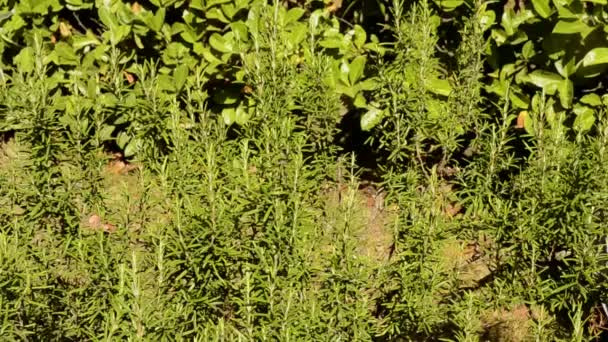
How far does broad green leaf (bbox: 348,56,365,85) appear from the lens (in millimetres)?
4535

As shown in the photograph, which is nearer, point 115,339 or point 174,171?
point 115,339

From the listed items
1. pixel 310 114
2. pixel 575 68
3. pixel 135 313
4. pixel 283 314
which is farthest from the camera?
pixel 575 68

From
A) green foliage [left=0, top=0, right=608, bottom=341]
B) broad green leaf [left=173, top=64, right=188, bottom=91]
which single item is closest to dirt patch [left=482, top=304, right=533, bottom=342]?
green foliage [left=0, top=0, right=608, bottom=341]

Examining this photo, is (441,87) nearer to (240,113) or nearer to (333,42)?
(333,42)

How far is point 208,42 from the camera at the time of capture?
5.04 meters

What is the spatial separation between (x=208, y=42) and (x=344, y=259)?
2.51 meters

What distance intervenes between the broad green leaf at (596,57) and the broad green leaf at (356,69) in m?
1.16

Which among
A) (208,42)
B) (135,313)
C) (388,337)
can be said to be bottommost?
(388,337)

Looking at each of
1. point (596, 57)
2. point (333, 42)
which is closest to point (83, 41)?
point (333, 42)

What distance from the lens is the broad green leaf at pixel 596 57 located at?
4.01m

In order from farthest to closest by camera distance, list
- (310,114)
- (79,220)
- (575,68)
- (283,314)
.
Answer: (575,68) → (310,114) → (79,220) → (283,314)

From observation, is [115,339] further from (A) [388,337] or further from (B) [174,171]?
(A) [388,337]

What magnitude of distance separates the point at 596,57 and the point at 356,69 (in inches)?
→ 49.0

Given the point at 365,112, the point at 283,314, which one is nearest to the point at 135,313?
the point at 283,314
